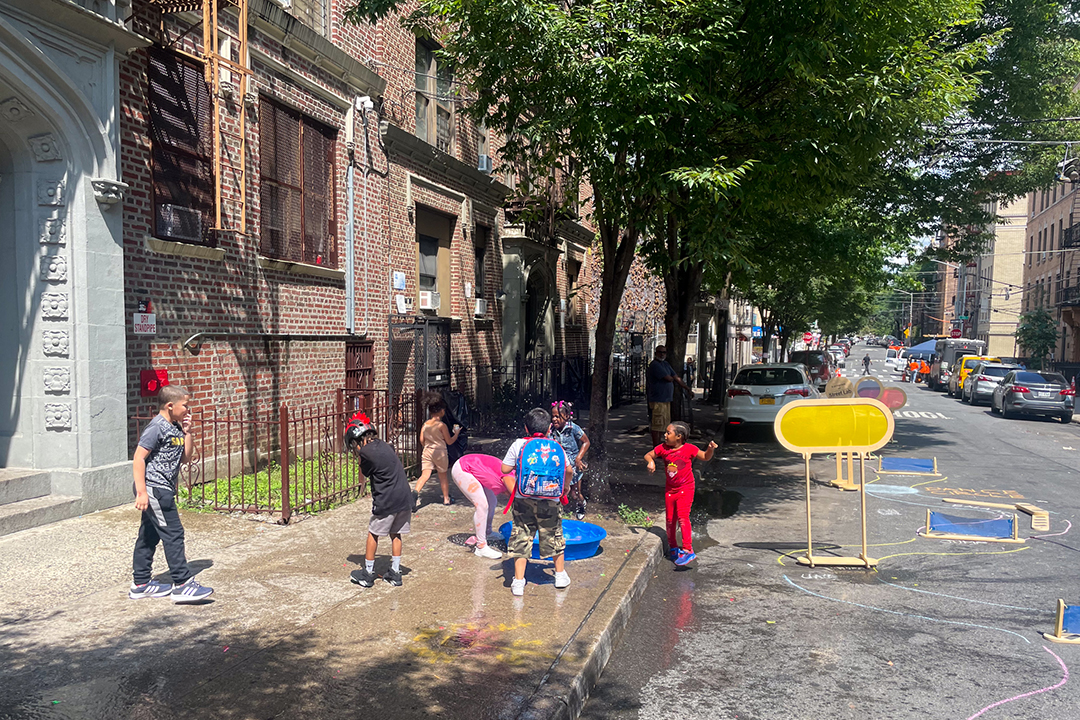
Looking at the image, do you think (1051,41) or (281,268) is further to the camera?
(1051,41)

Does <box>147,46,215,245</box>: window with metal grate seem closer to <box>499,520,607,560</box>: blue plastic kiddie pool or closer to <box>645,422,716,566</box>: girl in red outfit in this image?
<box>499,520,607,560</box>: blue plastic kiddie pool

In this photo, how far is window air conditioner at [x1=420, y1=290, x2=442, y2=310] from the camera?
1484 centimetres

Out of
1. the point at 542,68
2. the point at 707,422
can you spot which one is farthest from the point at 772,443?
the point at 542,68

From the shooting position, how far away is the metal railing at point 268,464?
26.2 ft

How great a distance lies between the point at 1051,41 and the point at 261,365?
48.2ft

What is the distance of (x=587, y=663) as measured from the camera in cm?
457

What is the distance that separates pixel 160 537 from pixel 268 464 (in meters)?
3.04

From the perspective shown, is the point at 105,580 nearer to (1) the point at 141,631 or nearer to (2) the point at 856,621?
(1) the point at 141,631

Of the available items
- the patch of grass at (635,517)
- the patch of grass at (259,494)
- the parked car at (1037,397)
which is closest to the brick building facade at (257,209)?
the patch of grass at (259,494)

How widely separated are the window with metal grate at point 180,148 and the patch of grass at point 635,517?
6005 mm

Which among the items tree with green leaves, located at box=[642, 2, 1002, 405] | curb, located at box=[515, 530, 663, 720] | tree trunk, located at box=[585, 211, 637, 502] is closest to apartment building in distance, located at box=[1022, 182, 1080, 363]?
tree with green leaves, located at box=[642, 2, 1002, 405]

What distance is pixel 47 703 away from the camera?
388cm

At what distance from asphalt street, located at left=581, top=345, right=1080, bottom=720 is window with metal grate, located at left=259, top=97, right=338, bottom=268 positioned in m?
7.12

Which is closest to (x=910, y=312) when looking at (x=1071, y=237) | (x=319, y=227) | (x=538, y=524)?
(x=1071, y=237)
